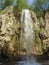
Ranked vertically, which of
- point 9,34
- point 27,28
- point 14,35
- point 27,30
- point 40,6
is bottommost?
point 14,35

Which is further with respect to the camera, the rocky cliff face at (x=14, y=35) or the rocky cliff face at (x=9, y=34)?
the rocky cliff face at (x=14, y=35)

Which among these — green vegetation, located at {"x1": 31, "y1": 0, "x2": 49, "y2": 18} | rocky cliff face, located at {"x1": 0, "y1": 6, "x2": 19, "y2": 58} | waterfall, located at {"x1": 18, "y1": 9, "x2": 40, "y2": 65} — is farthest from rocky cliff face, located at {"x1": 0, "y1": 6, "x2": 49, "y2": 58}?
green vegetation, located at {"x1": 31, "y1": 0, "x2": 49, "y2": 18}

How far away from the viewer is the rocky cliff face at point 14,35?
4475cm

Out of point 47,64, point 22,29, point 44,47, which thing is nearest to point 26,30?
point 22,29

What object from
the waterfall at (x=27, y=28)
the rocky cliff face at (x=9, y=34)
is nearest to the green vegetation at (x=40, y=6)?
the waterfall at (x=27, y=28)

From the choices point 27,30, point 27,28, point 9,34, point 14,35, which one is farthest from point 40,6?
point 9,34

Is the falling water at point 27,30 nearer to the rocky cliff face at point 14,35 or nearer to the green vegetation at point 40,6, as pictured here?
the rocky cliff face at point 14,35

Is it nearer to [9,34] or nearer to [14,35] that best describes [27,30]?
[14,35]

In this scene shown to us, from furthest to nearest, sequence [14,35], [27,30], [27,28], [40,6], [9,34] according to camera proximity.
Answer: [40,6] < [27,28] < [27,30] < [14,35] < [9,34]

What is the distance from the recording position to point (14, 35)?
4634 cm

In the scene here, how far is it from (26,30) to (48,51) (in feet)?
18.4

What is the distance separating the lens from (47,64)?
3203cm

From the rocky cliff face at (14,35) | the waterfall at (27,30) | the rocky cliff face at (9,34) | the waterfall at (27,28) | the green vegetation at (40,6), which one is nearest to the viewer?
the rocky cliff face at (9,34)

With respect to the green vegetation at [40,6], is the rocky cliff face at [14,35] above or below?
below
